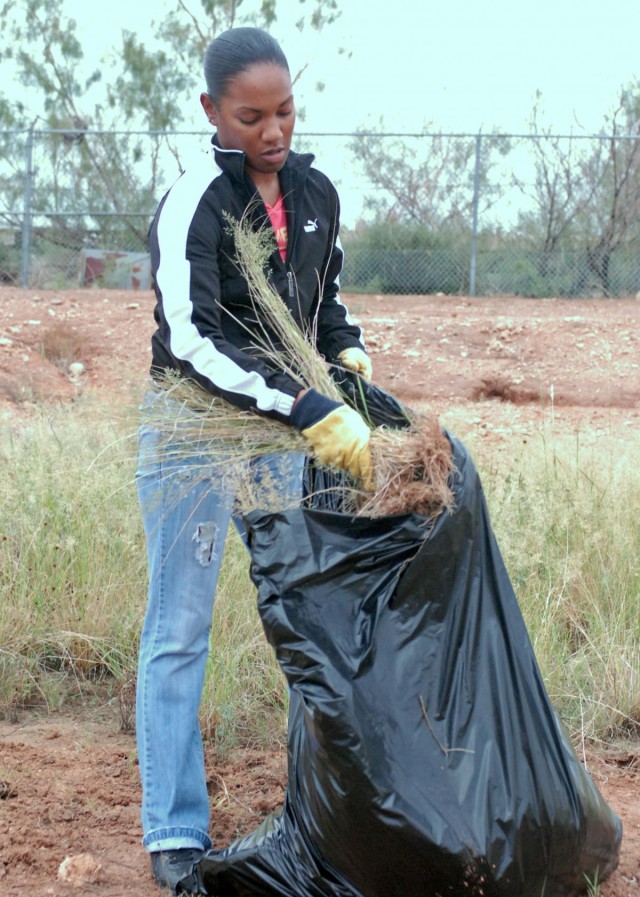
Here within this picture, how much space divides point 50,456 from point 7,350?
5.29m

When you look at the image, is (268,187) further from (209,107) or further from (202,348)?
(202,348)

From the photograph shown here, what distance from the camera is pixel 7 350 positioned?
950 centimetres

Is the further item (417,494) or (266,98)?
(266,98)

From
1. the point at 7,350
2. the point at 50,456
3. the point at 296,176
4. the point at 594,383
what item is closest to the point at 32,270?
the point at 7,350

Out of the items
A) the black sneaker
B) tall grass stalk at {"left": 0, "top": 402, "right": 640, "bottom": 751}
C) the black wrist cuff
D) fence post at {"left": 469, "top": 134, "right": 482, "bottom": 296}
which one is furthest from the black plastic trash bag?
fence post at {"left": 469, "top": 134, "right": 482, "bottom": 296}

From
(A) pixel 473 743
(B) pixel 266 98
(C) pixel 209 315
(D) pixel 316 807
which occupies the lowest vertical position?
(D) pixel 316 807

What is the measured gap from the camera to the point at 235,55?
2.21 meters

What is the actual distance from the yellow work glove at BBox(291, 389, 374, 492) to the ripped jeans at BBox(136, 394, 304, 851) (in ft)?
0.72

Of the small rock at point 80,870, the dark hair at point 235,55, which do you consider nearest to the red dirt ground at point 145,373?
the small rock at point 80,870

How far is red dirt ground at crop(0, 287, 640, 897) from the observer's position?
2.58 meters

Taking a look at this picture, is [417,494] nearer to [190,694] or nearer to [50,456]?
[190,694]

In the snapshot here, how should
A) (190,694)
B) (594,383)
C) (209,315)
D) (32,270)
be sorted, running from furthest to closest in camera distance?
(32,270)
(594,383)
(190,694)
(209,315)

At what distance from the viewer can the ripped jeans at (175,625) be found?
2266 mm

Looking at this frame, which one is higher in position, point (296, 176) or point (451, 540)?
point (296, 176)
